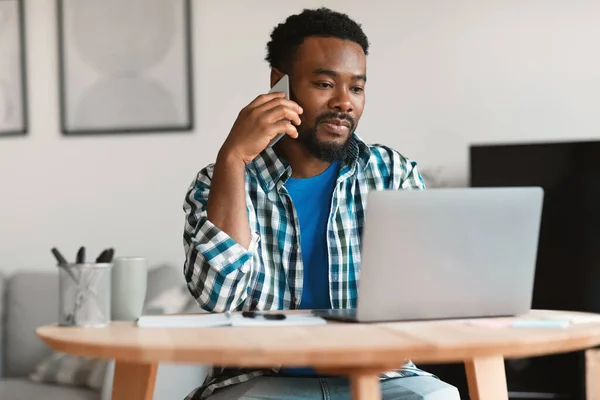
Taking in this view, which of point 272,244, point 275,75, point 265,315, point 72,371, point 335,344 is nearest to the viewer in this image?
point 335,344

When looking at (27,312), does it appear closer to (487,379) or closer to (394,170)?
(394,170)

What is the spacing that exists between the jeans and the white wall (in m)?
1.75

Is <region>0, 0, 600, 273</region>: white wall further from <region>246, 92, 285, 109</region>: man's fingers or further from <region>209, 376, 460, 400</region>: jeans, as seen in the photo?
<region>209, 376, 460, 400</region>: jeans

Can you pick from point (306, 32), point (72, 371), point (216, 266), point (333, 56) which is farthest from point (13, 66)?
point (216, 266)

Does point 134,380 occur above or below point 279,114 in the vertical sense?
below

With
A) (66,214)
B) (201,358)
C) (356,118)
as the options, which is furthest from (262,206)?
(66,214)

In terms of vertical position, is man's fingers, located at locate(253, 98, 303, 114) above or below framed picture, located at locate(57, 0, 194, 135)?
below

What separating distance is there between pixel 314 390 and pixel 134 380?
305mm

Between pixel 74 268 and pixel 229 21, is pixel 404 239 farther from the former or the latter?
pixel 229 21

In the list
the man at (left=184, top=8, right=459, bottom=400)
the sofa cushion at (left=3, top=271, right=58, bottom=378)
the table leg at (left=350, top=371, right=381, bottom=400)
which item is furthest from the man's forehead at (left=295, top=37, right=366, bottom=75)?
the sofa cushion at (left=3, top=271, right=58, bottom=378)

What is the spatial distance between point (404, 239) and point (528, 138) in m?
2.04

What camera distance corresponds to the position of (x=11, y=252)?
343cm

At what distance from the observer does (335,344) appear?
0.98 m

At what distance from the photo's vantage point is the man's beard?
1753 millimetres
